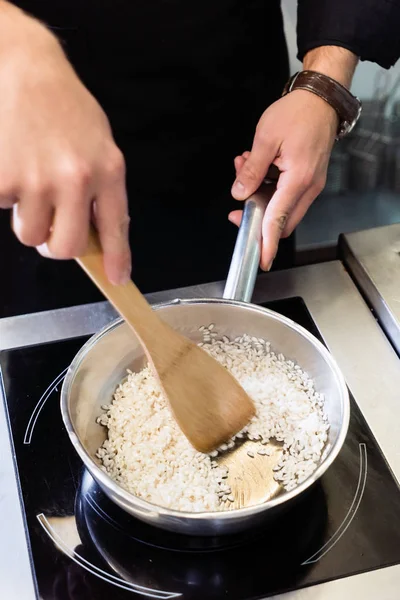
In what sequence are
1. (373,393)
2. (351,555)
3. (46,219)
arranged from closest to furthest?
1. (46,219)
2. (351,555)
3. (373,393)

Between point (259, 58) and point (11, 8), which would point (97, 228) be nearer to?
point (11, 8)

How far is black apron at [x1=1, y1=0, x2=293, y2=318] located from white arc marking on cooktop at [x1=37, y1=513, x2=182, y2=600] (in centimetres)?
57

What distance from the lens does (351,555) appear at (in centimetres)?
63

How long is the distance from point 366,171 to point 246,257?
94 centimetres

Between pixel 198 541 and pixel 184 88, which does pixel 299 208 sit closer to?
pixel 184 88

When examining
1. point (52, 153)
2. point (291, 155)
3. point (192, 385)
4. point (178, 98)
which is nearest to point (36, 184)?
point (52, 153)

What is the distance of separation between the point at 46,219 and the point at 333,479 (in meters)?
0.42

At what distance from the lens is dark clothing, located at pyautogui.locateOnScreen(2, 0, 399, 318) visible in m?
0.91

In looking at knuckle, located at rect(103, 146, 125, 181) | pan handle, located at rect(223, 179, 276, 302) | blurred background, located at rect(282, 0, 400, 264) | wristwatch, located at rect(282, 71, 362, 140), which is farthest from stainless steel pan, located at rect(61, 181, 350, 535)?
blurred background, located at rect(282, 0, 400, 264)

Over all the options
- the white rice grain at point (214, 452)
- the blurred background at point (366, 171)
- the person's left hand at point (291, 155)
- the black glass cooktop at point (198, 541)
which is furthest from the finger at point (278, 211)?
the blurred background at point (366, 171)

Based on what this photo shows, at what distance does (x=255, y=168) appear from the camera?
0.83m

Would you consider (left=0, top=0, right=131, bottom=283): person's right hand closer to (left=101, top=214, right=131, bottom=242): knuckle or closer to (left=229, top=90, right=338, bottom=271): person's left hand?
(left=101, top=214, right=131, bottom=242): knuckle

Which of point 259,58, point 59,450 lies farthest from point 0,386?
point 259,58

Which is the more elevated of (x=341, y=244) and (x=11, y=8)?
(x=11, y=8)
